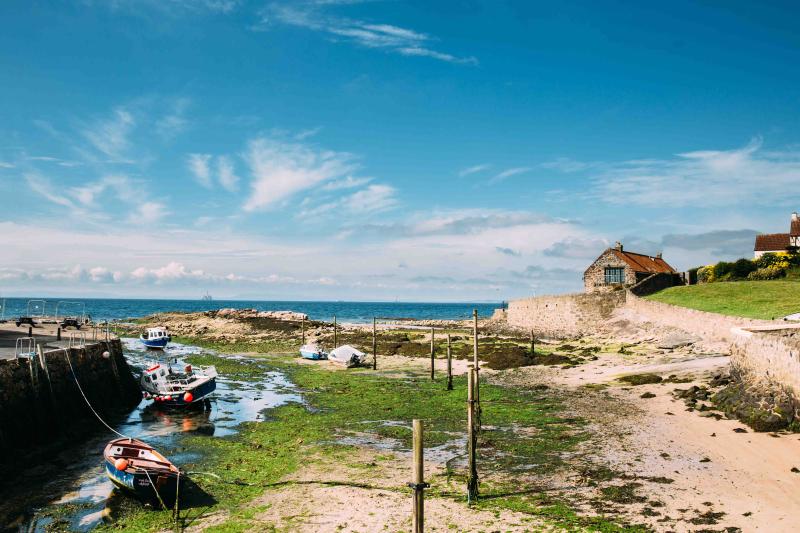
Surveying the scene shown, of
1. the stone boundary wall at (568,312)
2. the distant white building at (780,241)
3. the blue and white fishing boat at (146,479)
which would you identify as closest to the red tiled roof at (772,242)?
the distant white building at (780,241)

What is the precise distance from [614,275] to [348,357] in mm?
40629

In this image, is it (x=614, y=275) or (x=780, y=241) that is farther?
(x=780, y=241)

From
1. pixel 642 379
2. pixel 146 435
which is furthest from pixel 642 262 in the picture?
pixel 146 435

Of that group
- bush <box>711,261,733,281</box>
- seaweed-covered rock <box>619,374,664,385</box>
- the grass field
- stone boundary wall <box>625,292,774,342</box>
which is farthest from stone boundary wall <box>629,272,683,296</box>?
seaweed-covered rock <box>619,374,664,385</box>

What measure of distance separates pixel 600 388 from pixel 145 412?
26.1 m

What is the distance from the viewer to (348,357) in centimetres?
4706

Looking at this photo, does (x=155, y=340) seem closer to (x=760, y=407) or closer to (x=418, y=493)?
(x=418, y=493)

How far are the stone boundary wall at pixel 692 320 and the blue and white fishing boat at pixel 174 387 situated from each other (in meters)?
31.0

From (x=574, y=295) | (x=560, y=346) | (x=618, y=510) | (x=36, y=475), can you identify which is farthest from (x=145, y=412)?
(x=574, y=295)

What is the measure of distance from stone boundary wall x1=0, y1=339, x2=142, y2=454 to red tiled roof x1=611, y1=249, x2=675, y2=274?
59.4m

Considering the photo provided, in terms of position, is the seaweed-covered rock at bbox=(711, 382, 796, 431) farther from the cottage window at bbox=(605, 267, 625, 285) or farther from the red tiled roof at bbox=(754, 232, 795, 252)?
the red tiled roof at bbox=(754, 232, 795, 252)

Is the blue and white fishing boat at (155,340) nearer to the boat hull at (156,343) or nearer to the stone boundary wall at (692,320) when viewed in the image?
the boat hull at (156,343)

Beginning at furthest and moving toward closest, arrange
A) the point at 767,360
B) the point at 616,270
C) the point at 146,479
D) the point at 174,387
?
the point at 616,270 → the point at 174,387 → the point at 767,360 → the point at 146,479

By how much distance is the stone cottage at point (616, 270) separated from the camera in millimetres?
68188
